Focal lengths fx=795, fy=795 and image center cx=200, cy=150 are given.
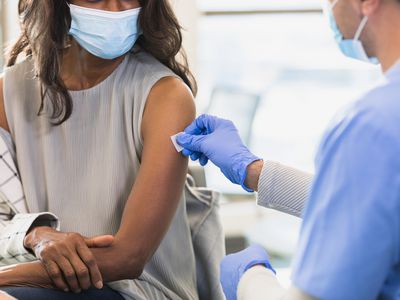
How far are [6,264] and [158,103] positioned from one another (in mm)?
497

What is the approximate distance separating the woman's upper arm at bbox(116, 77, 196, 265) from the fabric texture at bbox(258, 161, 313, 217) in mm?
194

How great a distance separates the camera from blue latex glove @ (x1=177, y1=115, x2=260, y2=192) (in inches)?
67.2

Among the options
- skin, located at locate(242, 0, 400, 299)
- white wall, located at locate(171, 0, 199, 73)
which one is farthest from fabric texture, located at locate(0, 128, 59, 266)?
white wall, located at locate(171, 0, 199, 73)

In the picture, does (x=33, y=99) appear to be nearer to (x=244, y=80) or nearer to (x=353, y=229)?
(x=353, y=229)

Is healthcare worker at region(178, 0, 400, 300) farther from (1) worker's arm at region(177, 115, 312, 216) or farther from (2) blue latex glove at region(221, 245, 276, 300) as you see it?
(1) worker's arm at region(177, 115, 312, 216)

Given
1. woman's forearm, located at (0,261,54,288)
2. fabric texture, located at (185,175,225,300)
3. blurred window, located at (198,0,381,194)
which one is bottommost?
blurred window, located at (198,0,381,194)

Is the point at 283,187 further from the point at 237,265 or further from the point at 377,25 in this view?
the point at 377,25

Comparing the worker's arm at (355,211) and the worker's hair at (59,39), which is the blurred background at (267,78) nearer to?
the worker's hair at (59,39)

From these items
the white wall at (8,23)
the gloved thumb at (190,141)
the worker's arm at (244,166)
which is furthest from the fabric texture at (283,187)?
the white wall at (8,23)

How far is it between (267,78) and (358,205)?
446 cm

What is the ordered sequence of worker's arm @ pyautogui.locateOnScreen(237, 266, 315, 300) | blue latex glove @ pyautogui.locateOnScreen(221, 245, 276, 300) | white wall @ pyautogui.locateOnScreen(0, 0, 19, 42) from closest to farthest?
worker's arm @ pyautogui.locateOnScreen(237, 266, 315, 300), blue latex glove @ pyautogui.locateOnScreen(221, 245, 276, 300), white wall @ pyautogui.locateOnScreen(0, 0, 19, 42)

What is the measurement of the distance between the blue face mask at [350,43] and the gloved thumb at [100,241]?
0.67 meters

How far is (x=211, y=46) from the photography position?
4918 millimetres

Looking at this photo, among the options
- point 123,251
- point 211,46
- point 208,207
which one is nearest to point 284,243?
point 211,46
